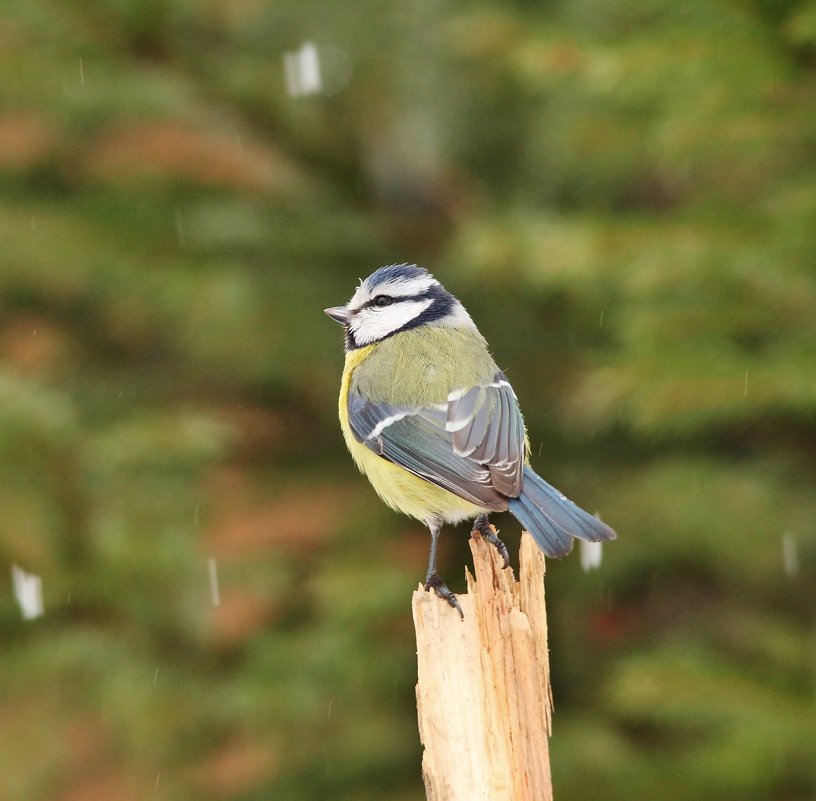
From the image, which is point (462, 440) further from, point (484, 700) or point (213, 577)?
point (213, 577)

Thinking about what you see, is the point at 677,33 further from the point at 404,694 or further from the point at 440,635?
the point at 404,694

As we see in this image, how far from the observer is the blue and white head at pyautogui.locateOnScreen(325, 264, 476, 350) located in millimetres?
2152

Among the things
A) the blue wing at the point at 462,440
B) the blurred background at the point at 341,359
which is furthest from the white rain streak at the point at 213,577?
the blue wing at the point at 462,440

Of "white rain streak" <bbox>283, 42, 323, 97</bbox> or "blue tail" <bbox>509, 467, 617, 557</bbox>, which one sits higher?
"white rain streak" <bbox>283, 42, 323, 97</bbox>

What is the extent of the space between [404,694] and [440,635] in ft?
6.06

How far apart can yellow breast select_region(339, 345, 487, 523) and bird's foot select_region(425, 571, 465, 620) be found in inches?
6.7

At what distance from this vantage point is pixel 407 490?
6.40 feet

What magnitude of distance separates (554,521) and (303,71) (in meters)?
1.89

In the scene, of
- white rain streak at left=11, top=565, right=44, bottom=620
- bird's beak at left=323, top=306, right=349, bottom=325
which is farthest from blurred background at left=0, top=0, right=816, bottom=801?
bird's beak at left=323, top=306, right=349, bottom=325

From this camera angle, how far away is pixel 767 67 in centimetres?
202

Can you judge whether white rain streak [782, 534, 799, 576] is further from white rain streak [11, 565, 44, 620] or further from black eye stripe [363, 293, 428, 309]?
white rain streak [11, 565, 44, 620]

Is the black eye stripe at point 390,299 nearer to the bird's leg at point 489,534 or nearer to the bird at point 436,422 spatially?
the bird at point 436,422

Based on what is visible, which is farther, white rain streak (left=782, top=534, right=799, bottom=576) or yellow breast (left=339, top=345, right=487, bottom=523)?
white rain streak (left=782, top=534, right=799, bottom=576)

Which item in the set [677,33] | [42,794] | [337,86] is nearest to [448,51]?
[337,86]
